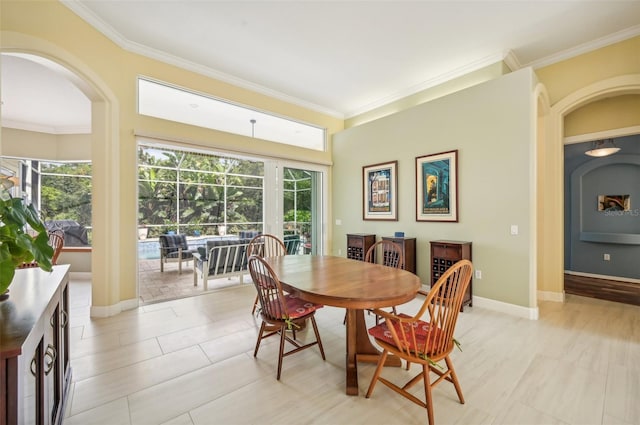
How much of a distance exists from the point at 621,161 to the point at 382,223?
453 centimetres

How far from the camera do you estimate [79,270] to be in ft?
18.0

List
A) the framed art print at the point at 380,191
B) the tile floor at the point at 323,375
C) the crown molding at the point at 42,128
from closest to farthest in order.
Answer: the tile floor at the point at 323,375 → the framed art print at the point at 380,191 → the crown molding at the point at 42,128

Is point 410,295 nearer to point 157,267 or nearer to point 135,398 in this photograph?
point 135,398

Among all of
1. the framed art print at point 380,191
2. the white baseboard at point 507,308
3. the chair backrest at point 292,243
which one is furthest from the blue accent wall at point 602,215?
the chair backrest at point 292,243

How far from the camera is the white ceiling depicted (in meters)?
2.90

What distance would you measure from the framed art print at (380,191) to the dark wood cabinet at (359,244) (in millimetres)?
416

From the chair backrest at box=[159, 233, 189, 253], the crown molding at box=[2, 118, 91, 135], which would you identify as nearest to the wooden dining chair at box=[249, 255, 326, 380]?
the chair backrest at box=[159, 233, 189, 253]

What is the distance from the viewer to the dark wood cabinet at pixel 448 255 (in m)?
3.55

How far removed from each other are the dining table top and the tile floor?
0.70 meters

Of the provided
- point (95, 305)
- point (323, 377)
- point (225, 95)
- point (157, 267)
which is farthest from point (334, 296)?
point (157, 267)

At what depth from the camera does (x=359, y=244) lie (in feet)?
15.9

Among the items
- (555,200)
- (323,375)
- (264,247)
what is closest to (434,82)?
(555,200)

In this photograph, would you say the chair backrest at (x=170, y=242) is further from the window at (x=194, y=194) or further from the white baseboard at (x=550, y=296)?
the white baseboard at (x=550, y=296)

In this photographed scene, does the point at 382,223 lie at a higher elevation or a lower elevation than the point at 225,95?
lower
